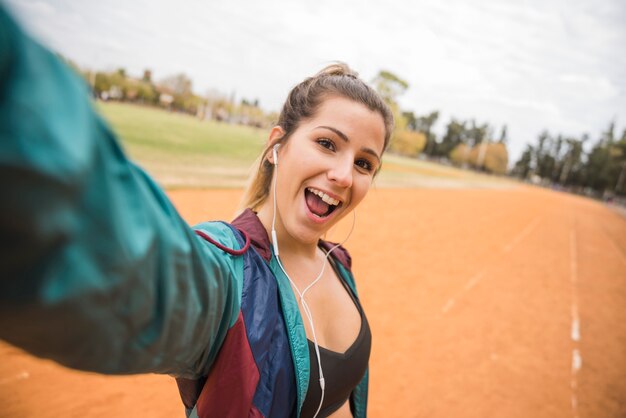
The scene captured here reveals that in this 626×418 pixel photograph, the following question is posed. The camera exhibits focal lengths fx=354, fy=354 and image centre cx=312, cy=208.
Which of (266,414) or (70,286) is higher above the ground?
(70,286)

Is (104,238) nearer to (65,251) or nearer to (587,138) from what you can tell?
(65,251)

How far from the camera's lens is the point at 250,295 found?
1284mm

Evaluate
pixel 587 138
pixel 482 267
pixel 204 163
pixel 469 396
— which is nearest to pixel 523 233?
pixel 482 267

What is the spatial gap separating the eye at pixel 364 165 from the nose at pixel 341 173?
0.14m

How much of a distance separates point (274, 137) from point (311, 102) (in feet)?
0.98

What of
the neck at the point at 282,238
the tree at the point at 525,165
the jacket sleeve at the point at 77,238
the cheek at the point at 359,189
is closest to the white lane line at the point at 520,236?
the cheek at the point at 359,189

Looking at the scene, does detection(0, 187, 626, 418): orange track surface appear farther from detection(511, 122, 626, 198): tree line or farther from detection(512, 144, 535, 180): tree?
detection(512, 144, 535, 180): tree

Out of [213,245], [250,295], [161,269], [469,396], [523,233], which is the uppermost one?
[161,269]

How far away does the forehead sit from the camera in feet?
5.88

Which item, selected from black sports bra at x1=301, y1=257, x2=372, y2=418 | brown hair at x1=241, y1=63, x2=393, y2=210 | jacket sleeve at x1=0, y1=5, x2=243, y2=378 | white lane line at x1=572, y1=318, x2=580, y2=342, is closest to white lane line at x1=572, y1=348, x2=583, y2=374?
white lane line at x1=572, y1=318, x2=580, y2=342

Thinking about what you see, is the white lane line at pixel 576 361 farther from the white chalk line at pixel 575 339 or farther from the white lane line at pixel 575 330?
the white lane line at pixel 575 330

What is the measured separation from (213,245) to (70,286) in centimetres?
72

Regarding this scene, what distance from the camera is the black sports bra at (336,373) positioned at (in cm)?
154

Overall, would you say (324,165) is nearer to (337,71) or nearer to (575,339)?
(337,71)
